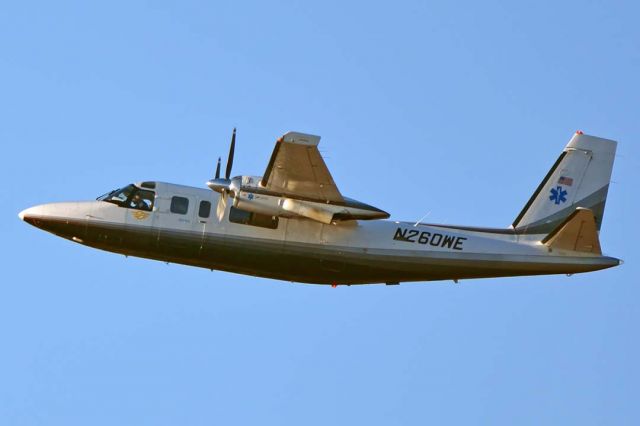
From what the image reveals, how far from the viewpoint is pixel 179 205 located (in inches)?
1032

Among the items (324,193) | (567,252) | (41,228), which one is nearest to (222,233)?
(324,193)

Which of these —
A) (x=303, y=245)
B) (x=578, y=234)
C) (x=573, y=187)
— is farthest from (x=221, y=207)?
(x=573, y=187)

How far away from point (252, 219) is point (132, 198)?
3063mm

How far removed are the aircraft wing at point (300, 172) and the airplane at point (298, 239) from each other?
0.50 m

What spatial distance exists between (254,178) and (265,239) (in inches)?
69.2

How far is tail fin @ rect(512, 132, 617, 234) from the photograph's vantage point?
27.4 meters

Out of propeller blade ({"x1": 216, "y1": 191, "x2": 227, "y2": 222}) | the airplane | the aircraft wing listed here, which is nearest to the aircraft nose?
the airplane

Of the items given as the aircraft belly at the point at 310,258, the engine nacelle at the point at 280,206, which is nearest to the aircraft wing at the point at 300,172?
the engine nacelle at the point at 280,206

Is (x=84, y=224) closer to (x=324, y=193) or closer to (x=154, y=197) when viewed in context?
(x=154, y=197)

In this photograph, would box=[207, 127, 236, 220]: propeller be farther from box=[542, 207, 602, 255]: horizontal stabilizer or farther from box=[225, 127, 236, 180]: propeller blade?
box=[542, 207, 602, 255]: horizontal stabilizer

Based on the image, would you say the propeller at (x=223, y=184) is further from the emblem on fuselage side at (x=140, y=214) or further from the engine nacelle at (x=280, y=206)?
the emblem on fuselage side at (x=140, y=214)

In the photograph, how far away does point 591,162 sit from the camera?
90.4ft

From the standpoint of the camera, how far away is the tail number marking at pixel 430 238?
86.9 ft

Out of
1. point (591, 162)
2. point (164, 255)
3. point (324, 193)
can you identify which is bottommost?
point (164, 255)
